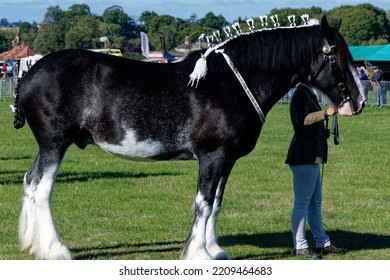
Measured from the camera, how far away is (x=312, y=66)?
8.01 metres

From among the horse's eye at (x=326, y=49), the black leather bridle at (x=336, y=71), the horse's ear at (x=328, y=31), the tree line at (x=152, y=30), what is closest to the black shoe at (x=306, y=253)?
the black leather bridle at (x=336, y=71)

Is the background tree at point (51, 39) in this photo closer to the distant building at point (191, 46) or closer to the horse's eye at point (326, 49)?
the distant building at point (191, 46)

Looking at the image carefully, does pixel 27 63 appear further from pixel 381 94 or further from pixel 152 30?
pixel 152 30

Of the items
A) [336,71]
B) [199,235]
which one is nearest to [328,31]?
[336,71]

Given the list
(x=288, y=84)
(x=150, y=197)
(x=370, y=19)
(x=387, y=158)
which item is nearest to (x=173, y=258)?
(x=288, y=84)

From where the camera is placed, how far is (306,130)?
334 inches

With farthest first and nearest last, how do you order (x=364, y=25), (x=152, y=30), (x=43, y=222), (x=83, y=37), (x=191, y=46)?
(x=152, y=30) < (x=364, y=25) < (x=83, y=37) < (x=191, y=46) < (x=43, y=222)

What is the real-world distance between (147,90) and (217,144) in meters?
0.84

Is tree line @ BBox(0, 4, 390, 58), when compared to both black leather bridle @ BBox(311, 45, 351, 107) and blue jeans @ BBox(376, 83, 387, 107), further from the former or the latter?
black leather bridle @ BBox(311, 45, 351, 107)

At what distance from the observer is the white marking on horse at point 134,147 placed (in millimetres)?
7695

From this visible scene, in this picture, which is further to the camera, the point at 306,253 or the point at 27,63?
the point at 306,253

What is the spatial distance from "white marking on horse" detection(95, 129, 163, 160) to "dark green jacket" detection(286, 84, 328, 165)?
157 centimetres

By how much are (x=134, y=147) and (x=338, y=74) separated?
2.12 metres

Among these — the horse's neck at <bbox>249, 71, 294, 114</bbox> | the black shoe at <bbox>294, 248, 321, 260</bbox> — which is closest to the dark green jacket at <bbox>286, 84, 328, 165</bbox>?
the horse's neck at <bbox>249, 71, 294, 114</bbox>
